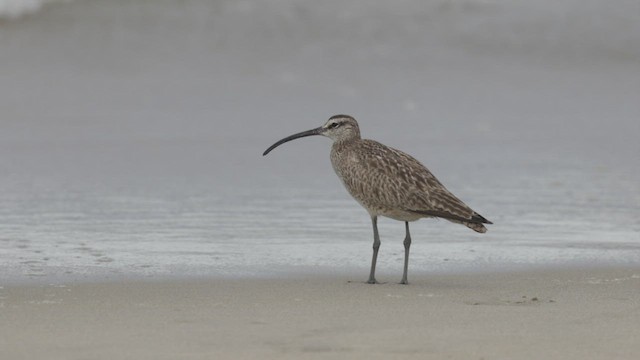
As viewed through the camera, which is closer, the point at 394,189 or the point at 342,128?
the point at 394,189

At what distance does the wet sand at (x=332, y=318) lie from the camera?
6.06 meters

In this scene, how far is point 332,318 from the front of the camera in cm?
682

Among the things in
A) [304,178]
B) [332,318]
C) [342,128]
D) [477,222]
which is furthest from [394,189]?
[304,178]

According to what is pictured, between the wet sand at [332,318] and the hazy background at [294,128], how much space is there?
1.95 ft

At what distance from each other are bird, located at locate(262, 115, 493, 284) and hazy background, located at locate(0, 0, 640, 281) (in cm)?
34

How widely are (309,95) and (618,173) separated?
15.7ft

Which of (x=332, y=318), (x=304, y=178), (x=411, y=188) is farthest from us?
(x=304, y=178)

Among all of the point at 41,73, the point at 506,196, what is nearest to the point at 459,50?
the point at 41,73

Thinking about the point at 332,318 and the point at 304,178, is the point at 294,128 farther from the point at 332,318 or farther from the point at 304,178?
the point at 332,318

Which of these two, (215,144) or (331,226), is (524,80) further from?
(331,226)

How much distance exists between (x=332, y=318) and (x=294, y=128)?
7.82m

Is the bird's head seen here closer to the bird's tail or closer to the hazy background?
the hazy background

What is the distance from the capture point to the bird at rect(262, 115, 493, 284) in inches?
329

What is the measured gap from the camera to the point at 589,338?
21.0 ft
